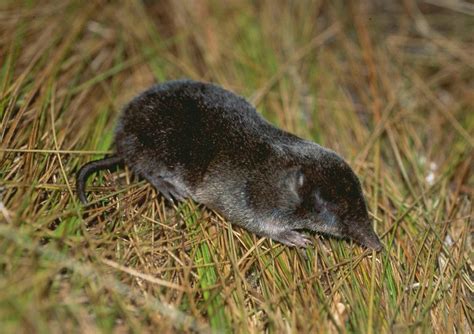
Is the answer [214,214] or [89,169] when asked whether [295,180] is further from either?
[89,169]

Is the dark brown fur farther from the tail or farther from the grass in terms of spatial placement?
the grass

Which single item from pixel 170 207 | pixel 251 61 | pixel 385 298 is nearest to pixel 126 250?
pixel 170 207

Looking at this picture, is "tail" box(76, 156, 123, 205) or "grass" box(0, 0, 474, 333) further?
"tail" box(76, 156, 123, 205)

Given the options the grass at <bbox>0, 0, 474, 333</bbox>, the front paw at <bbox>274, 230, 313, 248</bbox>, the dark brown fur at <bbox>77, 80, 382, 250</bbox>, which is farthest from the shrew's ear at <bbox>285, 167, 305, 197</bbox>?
the grass at <bbox>0, 0, 474, 333</bbox>

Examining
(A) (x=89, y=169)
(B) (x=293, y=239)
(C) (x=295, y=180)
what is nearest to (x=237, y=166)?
(C) (x=295, y=180)

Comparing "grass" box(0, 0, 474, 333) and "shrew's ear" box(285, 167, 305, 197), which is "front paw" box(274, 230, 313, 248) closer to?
"grass" box(0, 0, 474, 333)

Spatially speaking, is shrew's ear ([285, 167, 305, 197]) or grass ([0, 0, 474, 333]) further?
shrew's ear ([285, 167, 305, 197])

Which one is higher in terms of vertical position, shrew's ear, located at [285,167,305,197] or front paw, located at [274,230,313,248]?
shrew's ear, located at [285,167,305,197]
